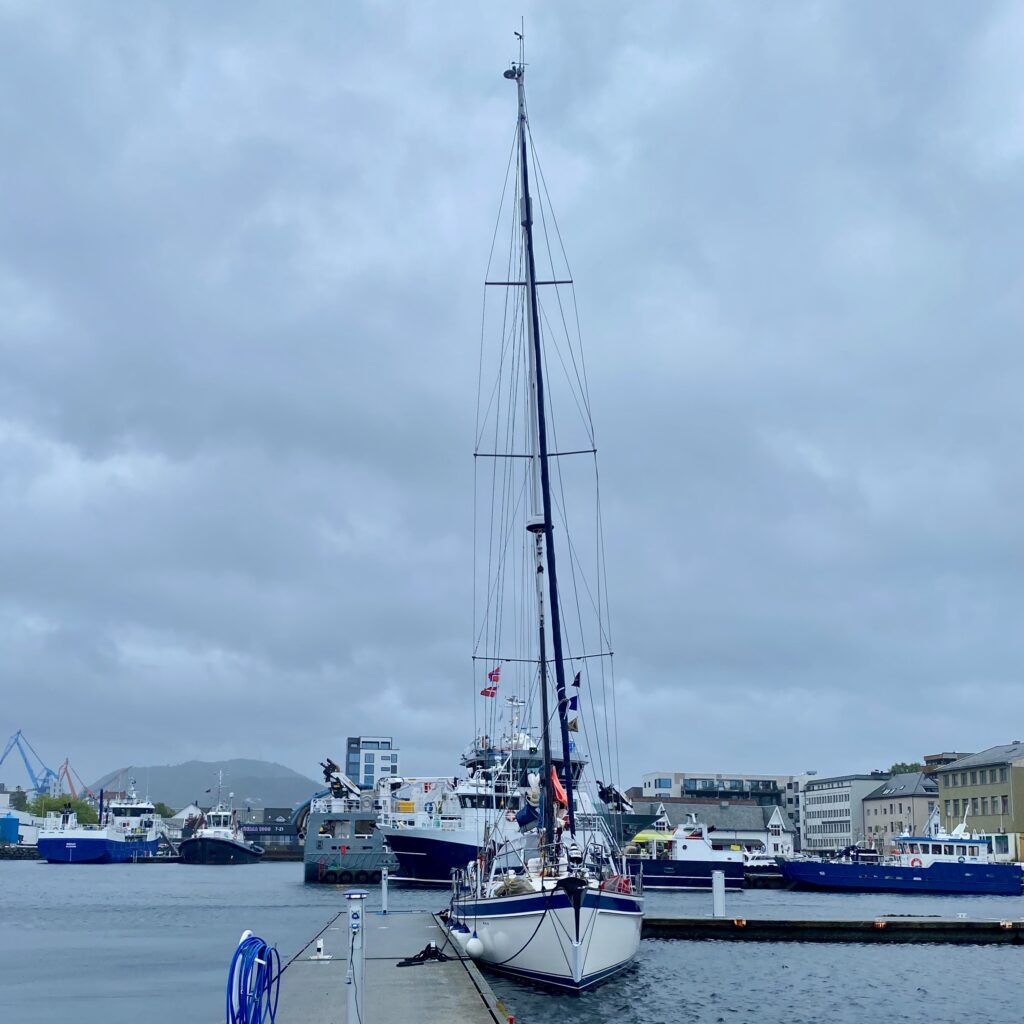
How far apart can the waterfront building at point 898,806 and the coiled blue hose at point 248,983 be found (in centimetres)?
14810

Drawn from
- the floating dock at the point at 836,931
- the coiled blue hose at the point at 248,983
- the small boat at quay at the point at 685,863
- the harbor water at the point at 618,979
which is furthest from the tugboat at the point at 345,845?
the coiled blue hose at the point at 248,983

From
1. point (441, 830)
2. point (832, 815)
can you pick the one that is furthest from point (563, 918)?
point (832, 815)

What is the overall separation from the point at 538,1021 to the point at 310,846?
76.0 metres

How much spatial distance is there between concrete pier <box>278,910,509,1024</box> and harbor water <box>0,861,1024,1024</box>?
1.51 meters

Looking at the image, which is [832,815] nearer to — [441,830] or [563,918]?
[441,830]

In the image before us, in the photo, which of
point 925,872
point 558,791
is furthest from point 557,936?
point 925,872

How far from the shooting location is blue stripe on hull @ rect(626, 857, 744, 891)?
85000 millimetres

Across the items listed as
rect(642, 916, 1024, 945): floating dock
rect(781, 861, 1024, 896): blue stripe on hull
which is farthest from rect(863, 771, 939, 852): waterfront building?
rect(642, 916, 1024, 945): floating dock

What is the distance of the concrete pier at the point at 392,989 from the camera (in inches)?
947

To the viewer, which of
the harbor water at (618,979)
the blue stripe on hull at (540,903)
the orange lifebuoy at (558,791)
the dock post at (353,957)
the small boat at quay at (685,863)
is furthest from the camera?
the small boat at quay at (685,863)

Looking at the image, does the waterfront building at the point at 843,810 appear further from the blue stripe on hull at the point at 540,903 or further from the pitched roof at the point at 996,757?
the blue stripe on hull at the point at 540,903

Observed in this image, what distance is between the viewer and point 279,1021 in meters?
23.3

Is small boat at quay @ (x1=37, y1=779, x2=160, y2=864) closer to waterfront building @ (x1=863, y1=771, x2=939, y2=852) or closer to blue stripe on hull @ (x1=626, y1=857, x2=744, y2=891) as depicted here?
blue stripe on hull @ (x1=626, y1=857, x2=744, y2=891)

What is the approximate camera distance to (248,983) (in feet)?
65.6
